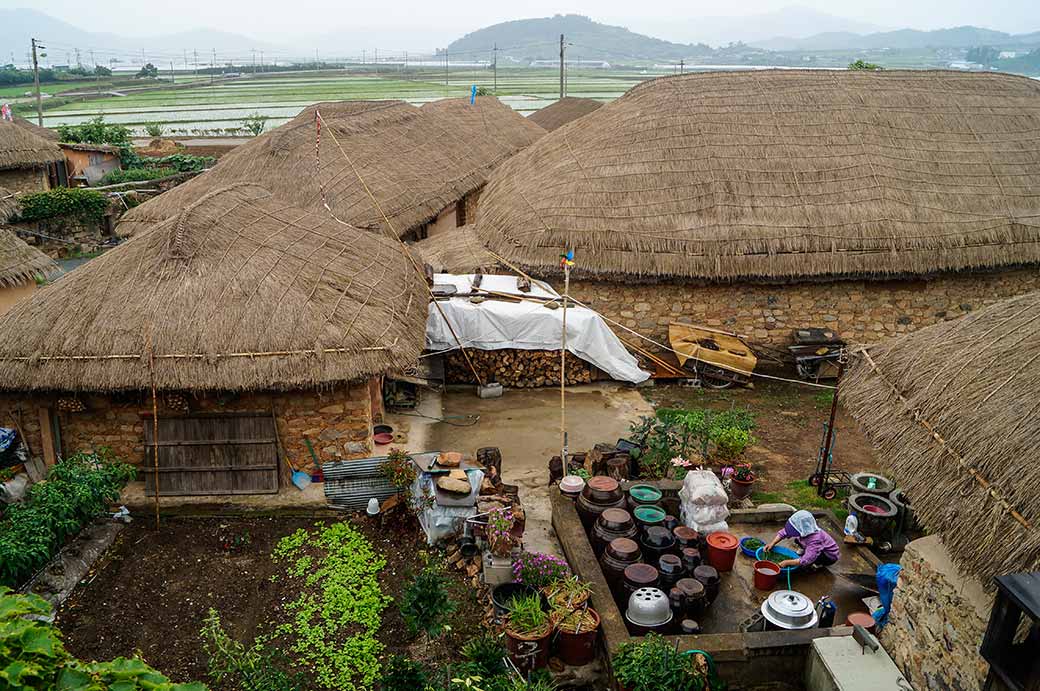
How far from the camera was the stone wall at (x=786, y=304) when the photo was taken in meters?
16.4

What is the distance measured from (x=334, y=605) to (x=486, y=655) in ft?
8.05

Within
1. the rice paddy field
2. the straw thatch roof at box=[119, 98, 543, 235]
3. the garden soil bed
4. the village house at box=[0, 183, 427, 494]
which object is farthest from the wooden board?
the rice paddy field

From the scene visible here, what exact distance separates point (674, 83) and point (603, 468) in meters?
11.7

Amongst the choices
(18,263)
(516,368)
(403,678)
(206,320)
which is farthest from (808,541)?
(18,263)

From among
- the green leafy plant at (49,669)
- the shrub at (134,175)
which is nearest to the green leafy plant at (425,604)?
the green leafy plant at (49,669)

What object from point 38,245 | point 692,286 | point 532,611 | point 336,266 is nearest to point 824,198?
point 692,286

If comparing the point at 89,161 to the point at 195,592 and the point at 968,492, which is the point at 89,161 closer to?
the point at 195,592

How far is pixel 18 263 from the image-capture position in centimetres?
1566

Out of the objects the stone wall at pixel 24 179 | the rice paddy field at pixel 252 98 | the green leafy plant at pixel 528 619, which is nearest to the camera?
the green leafy plant at pixel 528 619

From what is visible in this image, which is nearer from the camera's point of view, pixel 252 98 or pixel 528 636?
pixel 528 636

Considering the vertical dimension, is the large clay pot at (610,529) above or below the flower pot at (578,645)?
above

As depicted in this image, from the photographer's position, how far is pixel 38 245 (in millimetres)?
26562

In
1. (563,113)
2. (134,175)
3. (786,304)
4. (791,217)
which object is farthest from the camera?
(563,113)

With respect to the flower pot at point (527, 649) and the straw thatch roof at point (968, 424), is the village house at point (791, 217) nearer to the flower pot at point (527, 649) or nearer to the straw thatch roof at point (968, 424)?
the straw thatch roof at point (968, 424)
